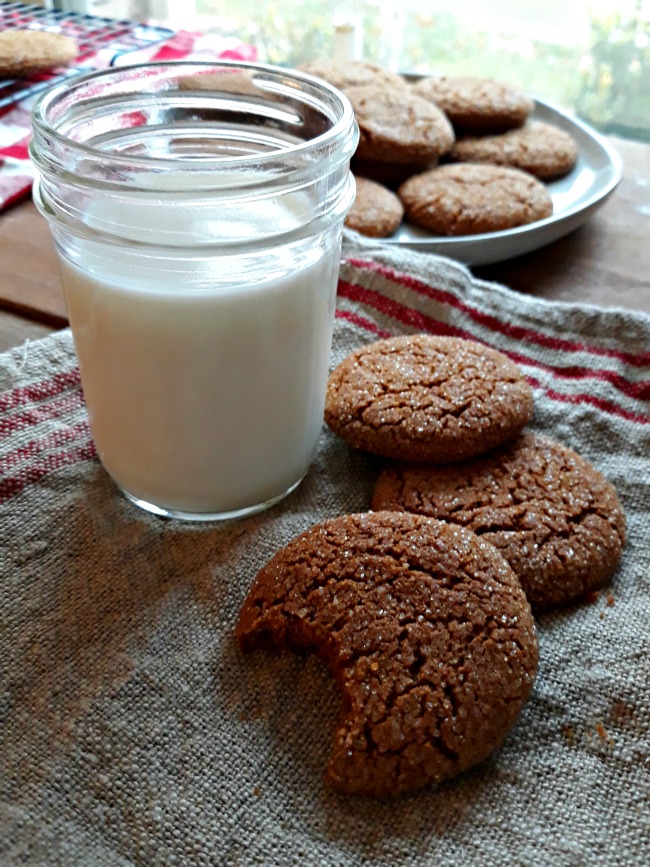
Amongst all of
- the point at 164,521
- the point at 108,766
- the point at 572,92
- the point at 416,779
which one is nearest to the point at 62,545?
the point at 164,521

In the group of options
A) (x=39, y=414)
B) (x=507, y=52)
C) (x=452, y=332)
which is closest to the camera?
(x=39, y=414)

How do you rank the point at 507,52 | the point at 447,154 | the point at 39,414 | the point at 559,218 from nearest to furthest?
Answer: 1. the point at 39,414
2. the point at 559,218
3. the point at 447,154
4. the point at 507,52

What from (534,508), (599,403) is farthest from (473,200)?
(534,508)

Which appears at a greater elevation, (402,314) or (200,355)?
(200,355)

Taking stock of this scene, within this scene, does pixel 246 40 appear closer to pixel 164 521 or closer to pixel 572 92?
pixel 572 92

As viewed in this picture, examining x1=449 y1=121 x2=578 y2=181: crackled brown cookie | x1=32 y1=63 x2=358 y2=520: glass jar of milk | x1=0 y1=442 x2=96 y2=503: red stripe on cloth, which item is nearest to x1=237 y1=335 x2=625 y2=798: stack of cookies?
x1=32 y1=63 x2=358 y2=520: glass jar of milk

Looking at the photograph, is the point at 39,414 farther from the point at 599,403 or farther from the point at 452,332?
the point at 599,403
